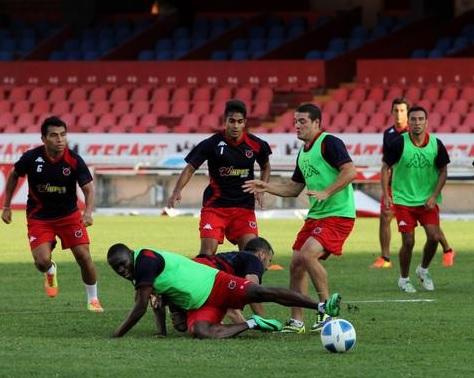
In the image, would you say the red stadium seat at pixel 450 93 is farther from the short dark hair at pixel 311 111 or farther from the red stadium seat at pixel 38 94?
the short dark hair at pixel 311 111

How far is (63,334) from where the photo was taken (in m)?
13.0

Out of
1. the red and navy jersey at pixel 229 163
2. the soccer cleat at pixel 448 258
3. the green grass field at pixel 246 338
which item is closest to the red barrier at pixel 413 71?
the green grass field at pixel 246 338

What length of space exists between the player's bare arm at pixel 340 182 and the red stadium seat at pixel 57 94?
98.4ft

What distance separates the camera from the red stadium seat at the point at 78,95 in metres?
42.6

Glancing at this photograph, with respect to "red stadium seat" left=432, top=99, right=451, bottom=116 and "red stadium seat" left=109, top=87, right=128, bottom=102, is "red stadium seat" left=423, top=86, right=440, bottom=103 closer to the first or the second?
"red stadium seat" left=432, top=99, right=451, bottom=116

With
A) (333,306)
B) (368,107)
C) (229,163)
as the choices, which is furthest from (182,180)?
(368,107)

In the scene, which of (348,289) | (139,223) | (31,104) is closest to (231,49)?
(31,104)

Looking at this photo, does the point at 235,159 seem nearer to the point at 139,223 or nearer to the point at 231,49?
the point at 139,223

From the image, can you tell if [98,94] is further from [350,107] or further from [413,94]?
[413,94]

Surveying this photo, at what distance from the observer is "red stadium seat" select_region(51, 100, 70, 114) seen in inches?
1647

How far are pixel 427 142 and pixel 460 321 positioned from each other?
12.0ft

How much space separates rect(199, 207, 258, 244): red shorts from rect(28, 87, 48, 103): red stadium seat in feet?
91.7

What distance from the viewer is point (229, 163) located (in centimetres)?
1541

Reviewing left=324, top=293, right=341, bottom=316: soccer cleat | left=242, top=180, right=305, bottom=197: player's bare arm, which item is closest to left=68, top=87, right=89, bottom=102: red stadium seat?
left=242, top=180, right=305, bottom=197: player's bare arm
